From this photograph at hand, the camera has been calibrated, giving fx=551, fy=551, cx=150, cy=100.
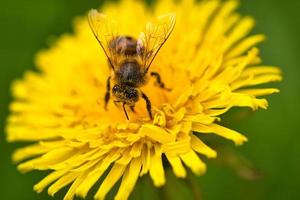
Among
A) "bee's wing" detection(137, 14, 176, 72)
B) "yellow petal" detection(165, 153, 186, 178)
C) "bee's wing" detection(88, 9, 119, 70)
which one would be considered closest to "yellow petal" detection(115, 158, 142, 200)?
"yellow petal" detection(165, 153, 186, 178)

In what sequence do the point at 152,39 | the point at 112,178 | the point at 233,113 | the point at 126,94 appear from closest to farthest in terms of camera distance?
the point at 112,178 → the point at 126,94 → the point at 152,39 → the point at 233,113

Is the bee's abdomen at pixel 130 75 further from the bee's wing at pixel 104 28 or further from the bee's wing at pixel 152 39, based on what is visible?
the bee's wing at pixel 104 28

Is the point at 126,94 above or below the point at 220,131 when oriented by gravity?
above

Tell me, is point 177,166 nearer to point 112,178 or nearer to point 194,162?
point 194,162

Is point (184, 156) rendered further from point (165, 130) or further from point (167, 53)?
point (167, 53)

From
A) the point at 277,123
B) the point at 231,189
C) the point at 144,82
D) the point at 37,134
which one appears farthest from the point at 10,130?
the point at 277,123

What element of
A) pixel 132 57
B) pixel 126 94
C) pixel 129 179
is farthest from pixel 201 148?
pixel 132 57

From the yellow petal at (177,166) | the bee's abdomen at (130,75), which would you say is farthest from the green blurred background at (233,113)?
the bee's abdomen at (130,75)

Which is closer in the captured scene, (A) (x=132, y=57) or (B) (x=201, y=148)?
(B) (x=201, y=148)

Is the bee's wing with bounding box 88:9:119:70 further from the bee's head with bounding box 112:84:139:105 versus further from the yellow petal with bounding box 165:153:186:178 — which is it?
the yellow petal with bounding box 165:153:186:178
